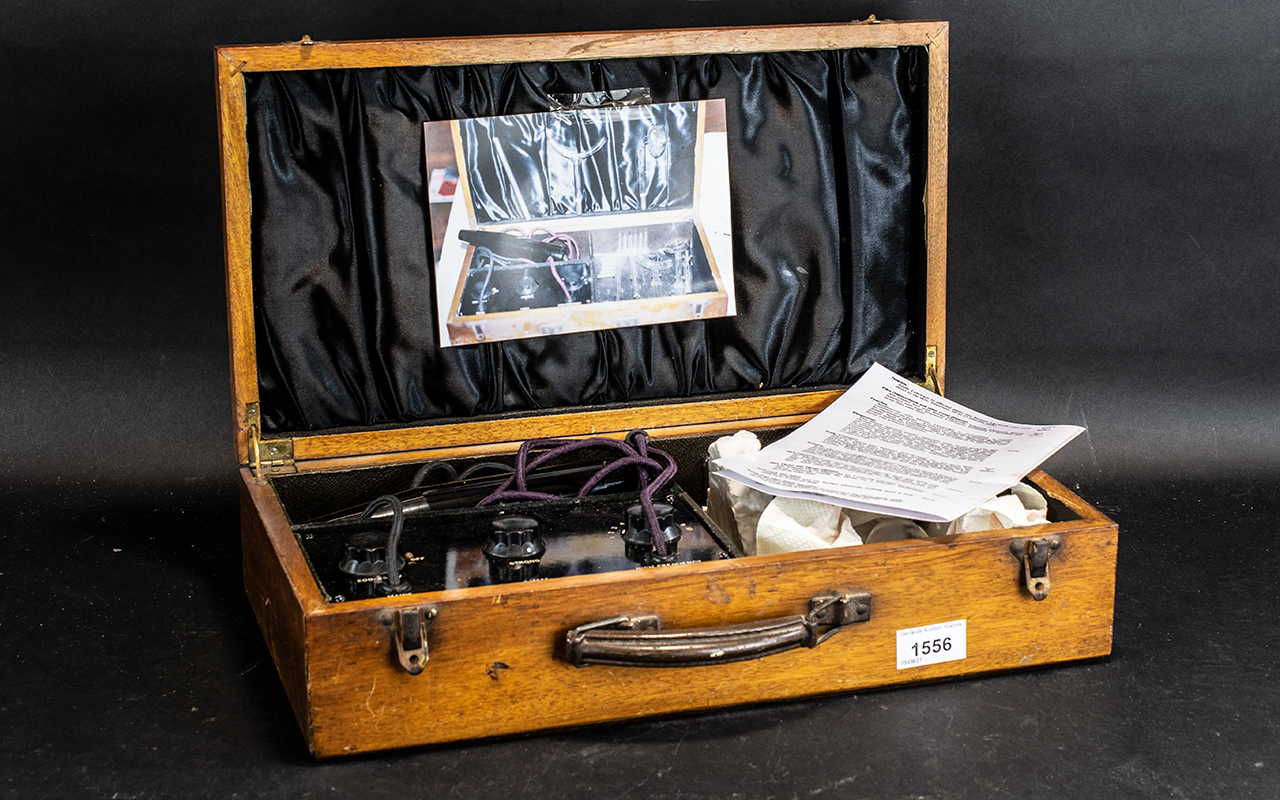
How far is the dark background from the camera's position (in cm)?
175

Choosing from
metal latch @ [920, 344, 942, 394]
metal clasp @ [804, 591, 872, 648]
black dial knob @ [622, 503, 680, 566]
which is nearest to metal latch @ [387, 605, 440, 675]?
black dial knob @ [622, 503, 680, 566]

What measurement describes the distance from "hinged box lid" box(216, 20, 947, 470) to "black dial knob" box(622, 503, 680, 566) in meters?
0.43

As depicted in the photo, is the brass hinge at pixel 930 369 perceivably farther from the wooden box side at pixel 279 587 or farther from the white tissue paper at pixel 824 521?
the wooden box side at pixel 279 587

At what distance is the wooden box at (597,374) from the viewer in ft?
5.71

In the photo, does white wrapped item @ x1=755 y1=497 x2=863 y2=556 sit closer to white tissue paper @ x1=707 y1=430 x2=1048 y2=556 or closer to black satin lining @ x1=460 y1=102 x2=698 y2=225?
white tissue paper @ x1=707 y1=430 x2=1048 y2=556

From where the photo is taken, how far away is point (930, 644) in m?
1.88

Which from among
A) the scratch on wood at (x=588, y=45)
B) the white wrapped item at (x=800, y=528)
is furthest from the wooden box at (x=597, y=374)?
the white wrapped item at (x=800, y=528)

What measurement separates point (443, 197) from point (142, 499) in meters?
0.83

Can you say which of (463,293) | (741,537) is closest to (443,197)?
(463,293)

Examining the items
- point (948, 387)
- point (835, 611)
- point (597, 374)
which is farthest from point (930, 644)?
point (948, 387)

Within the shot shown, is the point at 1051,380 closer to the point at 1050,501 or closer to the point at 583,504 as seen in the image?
the point at 1050,501

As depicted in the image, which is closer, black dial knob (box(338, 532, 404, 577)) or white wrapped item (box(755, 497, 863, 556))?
black dial knob (box(338, 532, 404, 577))

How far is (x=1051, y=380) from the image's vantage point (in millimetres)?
3002

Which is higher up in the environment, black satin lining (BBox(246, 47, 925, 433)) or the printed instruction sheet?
black satin lining (BBox(246, 47, 925, 433))
